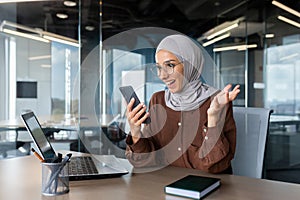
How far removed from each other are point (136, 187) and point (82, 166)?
302 millimetres

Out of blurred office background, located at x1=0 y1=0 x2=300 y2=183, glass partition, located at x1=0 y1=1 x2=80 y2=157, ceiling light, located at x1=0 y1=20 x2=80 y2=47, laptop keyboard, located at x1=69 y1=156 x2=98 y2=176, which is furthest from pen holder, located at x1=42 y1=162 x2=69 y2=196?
ceiling light, located at x1=0 y1=20 x2=80 y2=47

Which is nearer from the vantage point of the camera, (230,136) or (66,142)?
(230,136)

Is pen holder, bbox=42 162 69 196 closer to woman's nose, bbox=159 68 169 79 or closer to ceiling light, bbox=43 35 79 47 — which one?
woman's nose, bbox=159 68 169 79

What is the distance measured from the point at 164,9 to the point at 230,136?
427 centimetres

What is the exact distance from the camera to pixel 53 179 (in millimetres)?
856

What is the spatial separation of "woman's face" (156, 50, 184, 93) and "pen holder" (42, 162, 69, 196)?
606 mm

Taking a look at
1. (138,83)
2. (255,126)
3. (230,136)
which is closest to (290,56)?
(138,83)

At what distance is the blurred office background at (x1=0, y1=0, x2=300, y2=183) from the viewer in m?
3.54

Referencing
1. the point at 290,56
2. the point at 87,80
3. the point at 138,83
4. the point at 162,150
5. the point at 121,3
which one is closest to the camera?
the point at 162,150

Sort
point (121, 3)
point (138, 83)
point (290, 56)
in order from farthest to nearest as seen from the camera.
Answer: point (121, 3) → point (290, 56) → point (138, 83)

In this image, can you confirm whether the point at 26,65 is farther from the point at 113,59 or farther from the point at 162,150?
the point at 162,150

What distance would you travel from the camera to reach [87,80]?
12.4 ft

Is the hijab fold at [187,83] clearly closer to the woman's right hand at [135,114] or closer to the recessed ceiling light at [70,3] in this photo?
the woman's right hand at [135,114]


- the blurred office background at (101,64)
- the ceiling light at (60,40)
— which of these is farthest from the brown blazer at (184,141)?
the ceiling light at (60,40)
